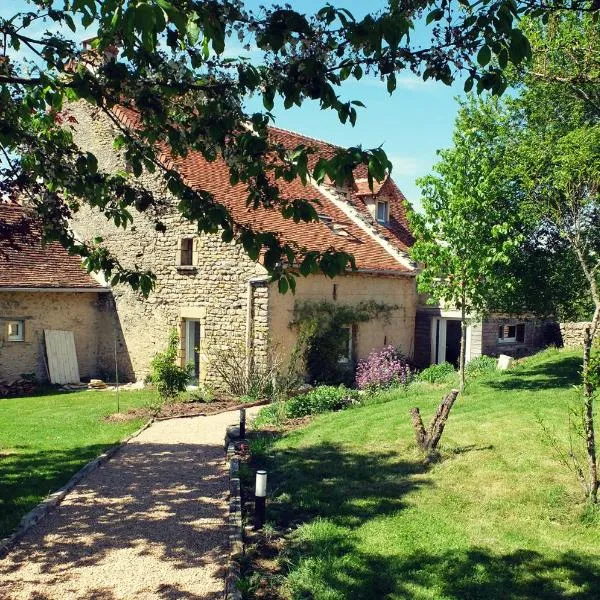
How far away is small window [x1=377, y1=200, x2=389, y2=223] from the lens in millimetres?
21609

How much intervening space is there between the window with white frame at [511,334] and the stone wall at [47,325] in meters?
13.1

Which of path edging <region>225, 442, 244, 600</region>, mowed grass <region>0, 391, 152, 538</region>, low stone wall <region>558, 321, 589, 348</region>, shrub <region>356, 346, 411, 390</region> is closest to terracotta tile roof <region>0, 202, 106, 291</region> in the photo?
mowed grass <region>0, 391, 152, 538</region>

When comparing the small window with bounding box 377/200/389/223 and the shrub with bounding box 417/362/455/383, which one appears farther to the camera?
the small window with bounding box 377/200/389/223

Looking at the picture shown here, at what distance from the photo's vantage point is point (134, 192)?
6227 millimetres

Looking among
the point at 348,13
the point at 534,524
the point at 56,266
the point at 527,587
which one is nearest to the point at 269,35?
the point at 348,13

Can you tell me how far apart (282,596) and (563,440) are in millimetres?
5938

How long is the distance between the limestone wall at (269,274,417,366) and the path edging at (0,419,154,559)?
6.42 meters

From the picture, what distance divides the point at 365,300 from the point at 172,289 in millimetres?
5697

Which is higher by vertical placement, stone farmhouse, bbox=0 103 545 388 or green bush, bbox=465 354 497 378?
stone farmhouse, bbox=0 103 545 388

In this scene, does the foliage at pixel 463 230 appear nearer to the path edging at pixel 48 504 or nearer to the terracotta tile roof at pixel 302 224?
the terracotta tile roof at pixel 302 224

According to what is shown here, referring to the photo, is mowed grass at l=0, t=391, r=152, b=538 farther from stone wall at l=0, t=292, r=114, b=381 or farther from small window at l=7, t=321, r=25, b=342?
small window at l=7, t=321, r=25, b=342

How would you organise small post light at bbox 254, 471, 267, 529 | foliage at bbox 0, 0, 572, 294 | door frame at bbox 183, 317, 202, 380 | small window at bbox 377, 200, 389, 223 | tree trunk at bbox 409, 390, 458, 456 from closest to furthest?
foliage at bbox 0, 0, 572, 294 → small post light at bbox 254, 471, 267, 529 → tree trunk at bbox 409, 390, 458, 456 → door frame at bbox 183, 317, 202, 380 → small window at bbox 377, 200, 389, 223

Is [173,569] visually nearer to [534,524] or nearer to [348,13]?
[534,524]

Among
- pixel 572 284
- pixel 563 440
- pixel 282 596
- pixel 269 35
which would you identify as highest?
pixel 269 35
